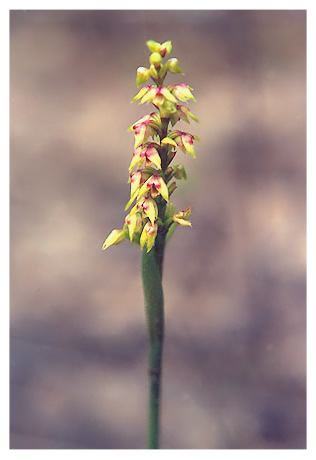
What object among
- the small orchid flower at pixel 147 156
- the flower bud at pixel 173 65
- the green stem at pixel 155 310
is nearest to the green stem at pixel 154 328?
the green stem at pixel 155 310

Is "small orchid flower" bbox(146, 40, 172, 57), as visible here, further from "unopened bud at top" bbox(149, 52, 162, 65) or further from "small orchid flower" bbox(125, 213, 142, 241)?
"small orchid flower" bbox(125, 213, 142, 241)

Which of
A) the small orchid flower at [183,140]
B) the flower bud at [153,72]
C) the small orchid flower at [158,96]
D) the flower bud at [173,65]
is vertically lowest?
the small orchid flower at [183,140]

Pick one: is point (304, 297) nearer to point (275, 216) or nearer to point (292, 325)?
point (292, 325)

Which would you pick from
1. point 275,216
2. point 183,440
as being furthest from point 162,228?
point 275,216

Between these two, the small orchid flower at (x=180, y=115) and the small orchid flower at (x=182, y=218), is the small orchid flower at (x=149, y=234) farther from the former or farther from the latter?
the small orchid flower at (x=180, y=115)

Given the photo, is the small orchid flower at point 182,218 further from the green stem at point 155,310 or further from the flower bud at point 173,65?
the flower bud at point 173,65

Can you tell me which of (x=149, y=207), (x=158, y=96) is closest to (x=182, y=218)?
(x=149, y=207)

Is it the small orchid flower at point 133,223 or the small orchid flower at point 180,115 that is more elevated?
the small orchid flower at point 180,115

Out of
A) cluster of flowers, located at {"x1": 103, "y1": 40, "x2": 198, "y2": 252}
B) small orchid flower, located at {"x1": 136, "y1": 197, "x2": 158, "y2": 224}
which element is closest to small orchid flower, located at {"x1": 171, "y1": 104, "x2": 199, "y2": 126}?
cluster of flowers, located at {"x1": 103, "y1": 40, "x2": 198, "y2": 252}
